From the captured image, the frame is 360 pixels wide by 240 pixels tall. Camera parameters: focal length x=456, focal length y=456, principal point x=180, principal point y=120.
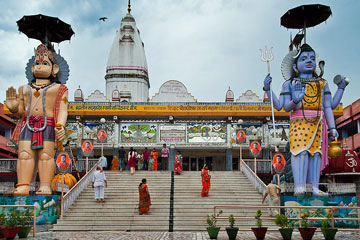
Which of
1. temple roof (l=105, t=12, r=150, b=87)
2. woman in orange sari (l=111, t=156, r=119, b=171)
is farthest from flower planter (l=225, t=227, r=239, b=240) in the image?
temple roof (l=105, t=12, r=150, b=87)

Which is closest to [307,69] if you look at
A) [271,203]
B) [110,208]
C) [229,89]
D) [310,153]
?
[310,153]

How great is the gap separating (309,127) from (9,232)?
10706 millimetres

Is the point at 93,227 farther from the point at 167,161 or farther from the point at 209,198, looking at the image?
the point at 167,161

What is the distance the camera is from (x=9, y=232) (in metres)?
10.9

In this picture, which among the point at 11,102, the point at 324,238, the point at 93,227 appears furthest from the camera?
the point at 11,102

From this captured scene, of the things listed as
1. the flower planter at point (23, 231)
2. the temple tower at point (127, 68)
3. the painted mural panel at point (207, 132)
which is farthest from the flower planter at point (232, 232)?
the temple tower at point (127, 68)

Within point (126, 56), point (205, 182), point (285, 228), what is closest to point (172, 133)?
point (205, 182)

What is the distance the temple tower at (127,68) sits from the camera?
35531mm

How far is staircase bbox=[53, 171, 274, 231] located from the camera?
14.7 m

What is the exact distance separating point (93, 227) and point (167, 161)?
13.8 m

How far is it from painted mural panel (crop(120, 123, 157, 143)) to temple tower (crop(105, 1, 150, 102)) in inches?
327

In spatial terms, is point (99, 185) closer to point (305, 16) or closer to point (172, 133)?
point (305, 16)

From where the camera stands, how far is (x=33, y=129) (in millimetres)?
15797

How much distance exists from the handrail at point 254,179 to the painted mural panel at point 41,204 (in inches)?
301
